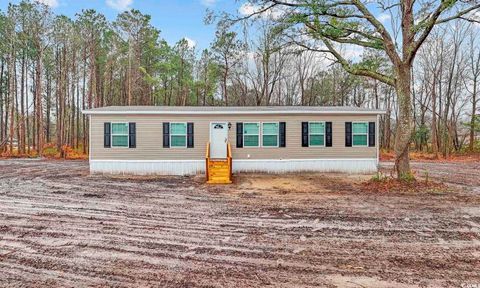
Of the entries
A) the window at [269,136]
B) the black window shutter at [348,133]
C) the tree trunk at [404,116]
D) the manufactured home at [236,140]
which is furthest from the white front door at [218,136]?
the tree trunk at [404,116]

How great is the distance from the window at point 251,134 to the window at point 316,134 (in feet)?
7.27

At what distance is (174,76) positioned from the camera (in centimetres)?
2686

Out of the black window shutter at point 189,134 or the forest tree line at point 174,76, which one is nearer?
the black window shutter at point 189,134

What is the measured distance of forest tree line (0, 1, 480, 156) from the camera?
21.6 m

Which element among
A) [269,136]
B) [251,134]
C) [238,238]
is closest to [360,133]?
[269,136]

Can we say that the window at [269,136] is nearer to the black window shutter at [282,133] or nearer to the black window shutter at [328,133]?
the black window shutter at [282,133]

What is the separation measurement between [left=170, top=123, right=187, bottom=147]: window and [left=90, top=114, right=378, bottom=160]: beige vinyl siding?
0.69 feet

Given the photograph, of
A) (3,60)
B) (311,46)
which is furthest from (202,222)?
(3,60)

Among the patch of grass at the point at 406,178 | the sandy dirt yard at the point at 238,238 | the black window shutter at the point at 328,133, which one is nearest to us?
the sandy dirt yard at the point at 238,238

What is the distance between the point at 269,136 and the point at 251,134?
0.77 metres

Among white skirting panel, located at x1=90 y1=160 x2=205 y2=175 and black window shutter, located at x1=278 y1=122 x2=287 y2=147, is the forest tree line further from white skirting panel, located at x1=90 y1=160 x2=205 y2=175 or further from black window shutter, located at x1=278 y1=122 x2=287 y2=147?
white skirting panel, located at x1=90 y1=160 x2=205 y2=175

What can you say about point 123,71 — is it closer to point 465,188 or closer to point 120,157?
point 120,157

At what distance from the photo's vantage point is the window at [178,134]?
40.4ft

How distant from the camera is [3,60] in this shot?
23016mm
